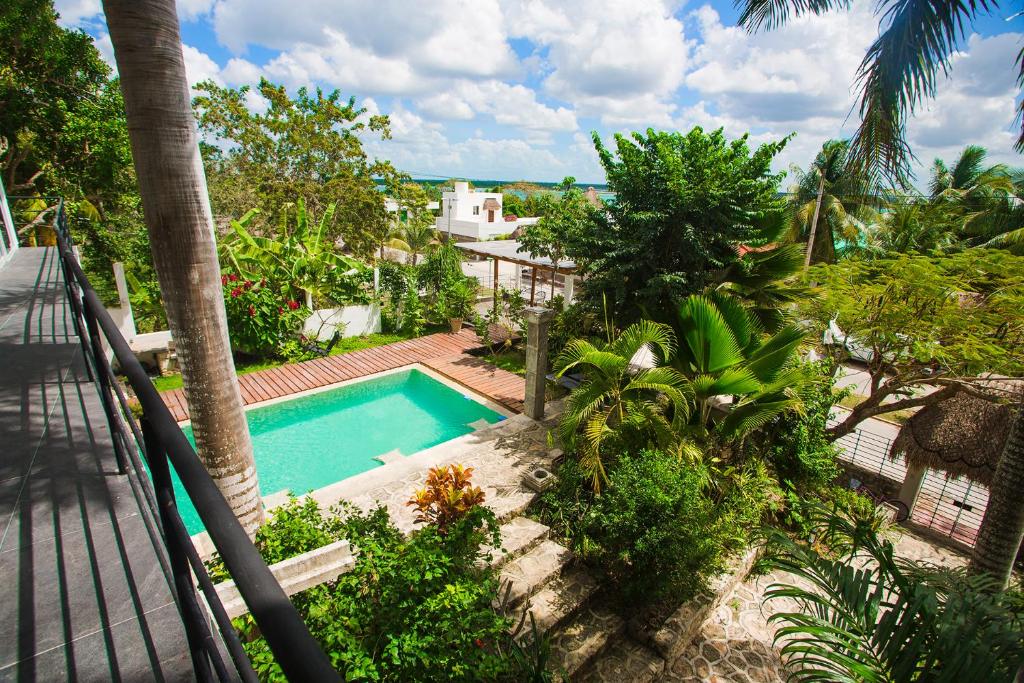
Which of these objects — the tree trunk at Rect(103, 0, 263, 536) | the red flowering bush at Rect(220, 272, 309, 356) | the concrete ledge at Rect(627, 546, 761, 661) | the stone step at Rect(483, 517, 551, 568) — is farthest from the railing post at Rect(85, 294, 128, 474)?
the red flowering bush at Rect(220, 272, 309, 356)

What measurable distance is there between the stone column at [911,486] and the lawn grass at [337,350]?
12150mm

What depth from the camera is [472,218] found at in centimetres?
5569

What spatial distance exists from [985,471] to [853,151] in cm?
645

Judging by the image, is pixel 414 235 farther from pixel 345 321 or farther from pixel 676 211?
pixel 676 211

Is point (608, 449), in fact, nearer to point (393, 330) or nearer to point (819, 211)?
point (393, 330)

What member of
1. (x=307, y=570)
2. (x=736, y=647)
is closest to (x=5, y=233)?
(x=307, y=570)

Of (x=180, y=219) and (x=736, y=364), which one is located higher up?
A: (x=180, y=219)

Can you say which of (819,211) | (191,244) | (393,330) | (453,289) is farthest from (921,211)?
(191,244)

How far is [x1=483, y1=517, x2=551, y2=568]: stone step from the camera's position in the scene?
6.26 meters

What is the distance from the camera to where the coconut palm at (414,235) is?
2445 centimetres

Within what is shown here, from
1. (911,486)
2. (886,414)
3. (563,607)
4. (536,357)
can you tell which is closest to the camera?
(563,607)

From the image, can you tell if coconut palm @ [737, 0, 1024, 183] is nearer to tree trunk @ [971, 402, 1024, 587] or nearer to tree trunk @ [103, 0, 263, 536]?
tree trunk @ [971, 402, 1024, 587]

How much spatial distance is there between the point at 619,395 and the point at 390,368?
748cm

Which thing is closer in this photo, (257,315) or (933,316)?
Answer: (933,316)
